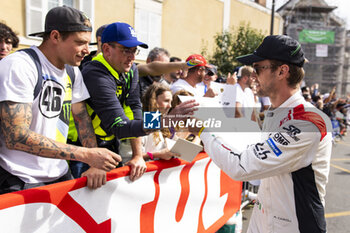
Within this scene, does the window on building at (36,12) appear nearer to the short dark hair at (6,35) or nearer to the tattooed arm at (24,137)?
the short dark hair at (6,35)

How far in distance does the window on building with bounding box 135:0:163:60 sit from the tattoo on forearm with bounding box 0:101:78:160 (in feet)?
31.5

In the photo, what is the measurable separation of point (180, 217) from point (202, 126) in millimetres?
968

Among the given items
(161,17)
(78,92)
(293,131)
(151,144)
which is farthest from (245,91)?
(161,17)

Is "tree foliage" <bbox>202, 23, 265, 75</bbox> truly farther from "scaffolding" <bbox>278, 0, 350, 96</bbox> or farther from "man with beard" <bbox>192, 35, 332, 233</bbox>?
"scaffolding" <bbox>278, 0, 350, 96</bbox>

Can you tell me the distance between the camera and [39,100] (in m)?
1.66

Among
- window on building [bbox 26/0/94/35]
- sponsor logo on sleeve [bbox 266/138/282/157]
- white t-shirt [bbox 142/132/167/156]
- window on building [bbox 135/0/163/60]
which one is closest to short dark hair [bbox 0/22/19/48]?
white t-shirt [bbox 142/132/167/156]

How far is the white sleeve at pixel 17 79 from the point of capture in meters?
1.44

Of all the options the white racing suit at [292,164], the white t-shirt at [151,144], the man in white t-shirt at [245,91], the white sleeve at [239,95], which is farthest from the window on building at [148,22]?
the white racing suit at [292,164]

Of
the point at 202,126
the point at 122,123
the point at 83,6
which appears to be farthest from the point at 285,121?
the point at 83,6

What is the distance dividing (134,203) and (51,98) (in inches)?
36.1

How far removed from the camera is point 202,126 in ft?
6.21

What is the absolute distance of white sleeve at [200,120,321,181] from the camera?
1624mm

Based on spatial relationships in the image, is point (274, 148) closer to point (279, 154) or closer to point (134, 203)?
point (279, 154)

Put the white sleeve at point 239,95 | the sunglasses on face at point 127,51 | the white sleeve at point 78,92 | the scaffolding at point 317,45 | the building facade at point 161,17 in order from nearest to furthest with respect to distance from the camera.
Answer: the white sleeve at point 78,92
the sunglasses on face at point 127,51
the white sleeve at point 239,95
the building facade at point 161,17
the scaffolding at point 317,45
